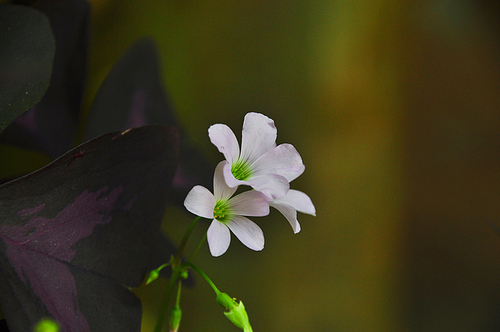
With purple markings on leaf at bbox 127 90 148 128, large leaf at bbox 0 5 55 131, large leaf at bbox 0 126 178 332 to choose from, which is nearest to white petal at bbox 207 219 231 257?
large leaf at bbox 0 126 178 332

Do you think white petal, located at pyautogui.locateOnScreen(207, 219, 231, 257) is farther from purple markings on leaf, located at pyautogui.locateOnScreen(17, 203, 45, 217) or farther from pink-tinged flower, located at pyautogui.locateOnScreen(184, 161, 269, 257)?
purple markings on leaf, located at pyautogui.locateOnScreen(17, 203, 45, 217)

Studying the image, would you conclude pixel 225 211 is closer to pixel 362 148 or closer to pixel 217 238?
pixel 217 238

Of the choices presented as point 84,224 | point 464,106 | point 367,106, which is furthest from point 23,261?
point 464,106

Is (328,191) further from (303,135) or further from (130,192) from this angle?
(130,192)

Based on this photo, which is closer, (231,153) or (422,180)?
(231,153)

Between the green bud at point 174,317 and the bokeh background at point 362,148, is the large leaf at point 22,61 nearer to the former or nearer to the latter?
the green bud at point 174,317

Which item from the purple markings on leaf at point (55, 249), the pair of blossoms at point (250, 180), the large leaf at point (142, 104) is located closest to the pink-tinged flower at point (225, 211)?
the pair of blossoms at point (250, 180)
